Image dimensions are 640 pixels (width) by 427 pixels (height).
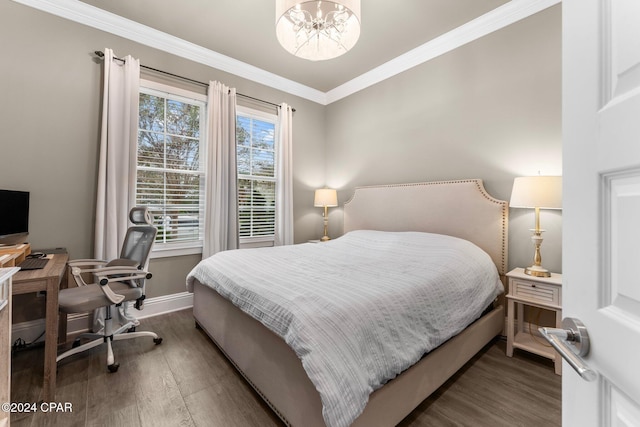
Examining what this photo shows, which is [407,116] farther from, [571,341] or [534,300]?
[571,341]

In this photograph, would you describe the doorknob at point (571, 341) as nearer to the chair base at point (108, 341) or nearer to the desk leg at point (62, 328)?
the chair base at point (108, 341)

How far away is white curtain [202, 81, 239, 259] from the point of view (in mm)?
3219

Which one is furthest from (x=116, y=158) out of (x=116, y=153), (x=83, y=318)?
(x=83, y=318)

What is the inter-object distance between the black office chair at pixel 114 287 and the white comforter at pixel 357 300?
0.45m

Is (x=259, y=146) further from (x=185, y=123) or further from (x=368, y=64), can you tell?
(x=368, y=64)

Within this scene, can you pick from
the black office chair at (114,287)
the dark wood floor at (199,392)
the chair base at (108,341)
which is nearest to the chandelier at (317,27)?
the black office chair at (114,287)

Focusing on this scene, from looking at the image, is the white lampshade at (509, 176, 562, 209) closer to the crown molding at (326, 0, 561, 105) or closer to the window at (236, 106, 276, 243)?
the crown molding at (326, 0, 561, 105)

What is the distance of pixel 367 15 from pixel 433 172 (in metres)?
1.75

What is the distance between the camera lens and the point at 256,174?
150 inches

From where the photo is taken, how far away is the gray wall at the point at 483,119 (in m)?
2.38

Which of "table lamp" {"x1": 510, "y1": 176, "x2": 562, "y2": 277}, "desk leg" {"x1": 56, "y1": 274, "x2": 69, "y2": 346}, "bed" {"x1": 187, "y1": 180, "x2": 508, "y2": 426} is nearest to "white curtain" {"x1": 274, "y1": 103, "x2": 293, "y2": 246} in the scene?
"bed" {"x1": 187, "y1": 180, "x2": 508, "y2": 426}

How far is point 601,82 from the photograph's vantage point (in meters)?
0.50

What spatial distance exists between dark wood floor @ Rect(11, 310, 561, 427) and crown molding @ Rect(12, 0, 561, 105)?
2.97m

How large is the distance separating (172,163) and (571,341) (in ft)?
11.4
